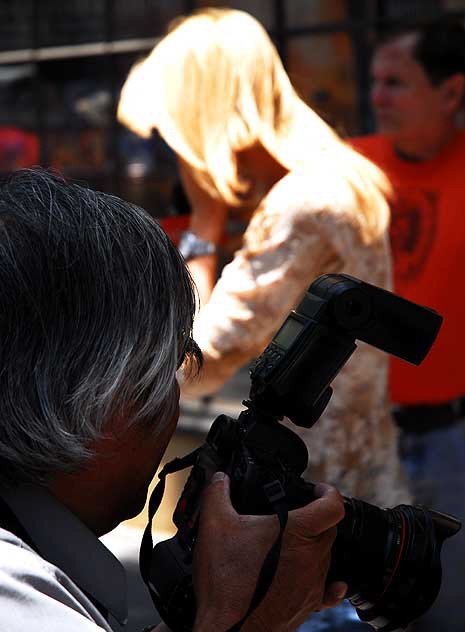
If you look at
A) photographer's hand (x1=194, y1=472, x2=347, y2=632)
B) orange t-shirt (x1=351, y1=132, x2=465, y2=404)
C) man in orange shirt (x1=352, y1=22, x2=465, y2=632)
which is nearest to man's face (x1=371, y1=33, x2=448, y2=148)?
man in orange shirt (x1=352, y1=22, x2=465, y2=632)

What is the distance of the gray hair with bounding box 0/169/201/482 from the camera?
1264 millimetres

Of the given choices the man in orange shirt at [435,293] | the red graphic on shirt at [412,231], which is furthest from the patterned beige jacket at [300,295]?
the red graphic on shirt at [412,231]

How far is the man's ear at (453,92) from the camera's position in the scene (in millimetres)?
3539

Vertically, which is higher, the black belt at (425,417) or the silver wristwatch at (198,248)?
the silver wristwatch at (198,248)

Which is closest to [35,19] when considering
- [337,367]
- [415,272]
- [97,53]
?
[97,53]

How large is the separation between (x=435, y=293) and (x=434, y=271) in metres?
0.06

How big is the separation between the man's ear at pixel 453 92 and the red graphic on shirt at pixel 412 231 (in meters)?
0.39

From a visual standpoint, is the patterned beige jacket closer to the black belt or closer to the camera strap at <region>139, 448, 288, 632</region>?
the black belt

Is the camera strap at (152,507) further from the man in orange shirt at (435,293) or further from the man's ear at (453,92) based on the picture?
the man's ear at (453,92)

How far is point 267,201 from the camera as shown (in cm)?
250

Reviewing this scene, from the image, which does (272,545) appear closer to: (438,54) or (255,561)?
(255,561)

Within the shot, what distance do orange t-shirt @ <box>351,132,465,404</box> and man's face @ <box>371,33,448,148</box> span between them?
23 centimetres

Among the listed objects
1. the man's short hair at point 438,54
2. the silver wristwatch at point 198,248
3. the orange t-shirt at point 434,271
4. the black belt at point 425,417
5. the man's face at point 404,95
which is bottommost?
the black belt at point 425,417

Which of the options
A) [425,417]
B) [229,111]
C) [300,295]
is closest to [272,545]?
[300,295]
